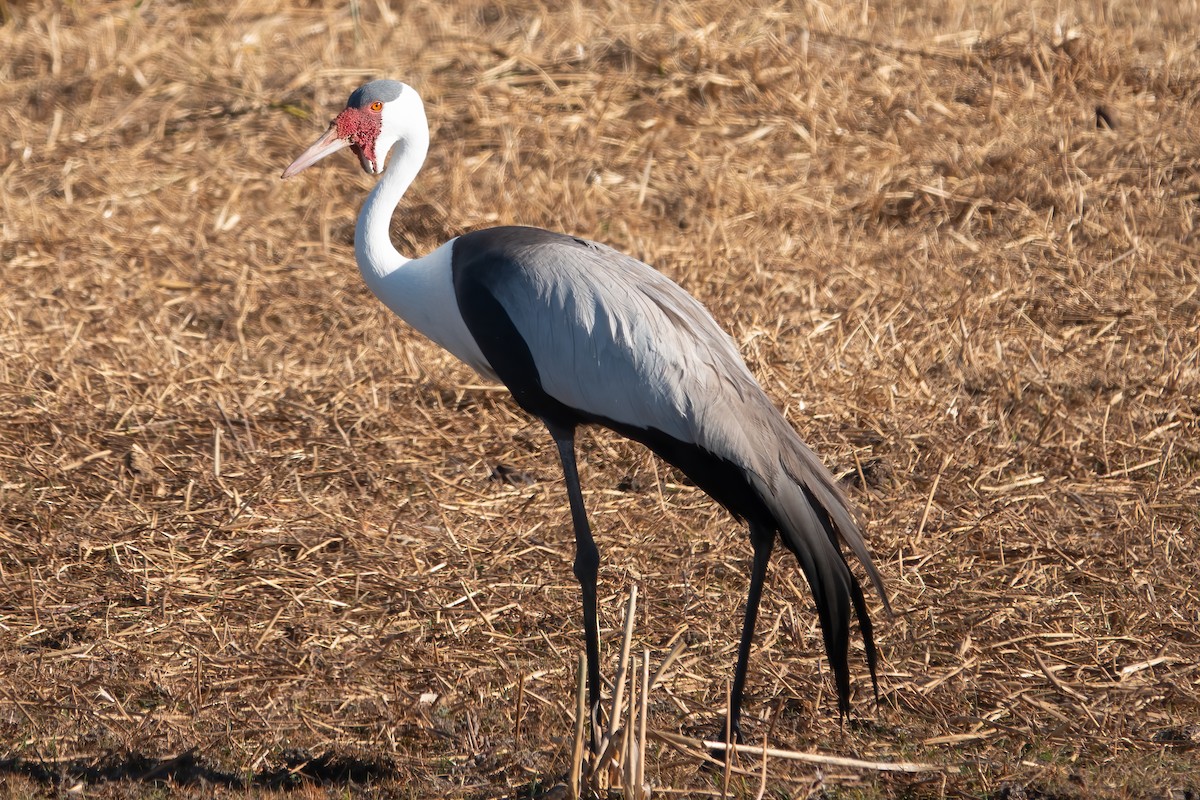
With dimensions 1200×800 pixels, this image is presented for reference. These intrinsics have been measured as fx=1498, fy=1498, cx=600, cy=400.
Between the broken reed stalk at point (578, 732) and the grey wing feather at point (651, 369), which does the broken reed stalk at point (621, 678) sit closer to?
the broken reed stalk at point (578, 732)

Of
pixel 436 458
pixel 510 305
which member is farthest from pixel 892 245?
pixel 510 305

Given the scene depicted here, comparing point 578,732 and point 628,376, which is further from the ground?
point 628,376

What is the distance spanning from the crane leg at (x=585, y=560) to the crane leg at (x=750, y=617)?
0.35m

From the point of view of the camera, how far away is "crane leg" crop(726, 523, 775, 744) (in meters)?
3.47

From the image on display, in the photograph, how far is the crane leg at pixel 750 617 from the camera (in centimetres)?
347

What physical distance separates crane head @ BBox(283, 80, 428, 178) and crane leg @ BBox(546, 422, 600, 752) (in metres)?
0.92

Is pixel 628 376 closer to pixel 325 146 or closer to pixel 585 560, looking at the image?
pixel 585 560

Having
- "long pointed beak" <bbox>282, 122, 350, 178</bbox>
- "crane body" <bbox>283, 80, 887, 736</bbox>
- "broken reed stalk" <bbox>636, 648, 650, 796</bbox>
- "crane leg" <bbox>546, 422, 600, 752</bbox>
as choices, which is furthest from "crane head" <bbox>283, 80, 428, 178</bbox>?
"broken reed stalk" <bbox>636, 648, 650, 796</bbox>

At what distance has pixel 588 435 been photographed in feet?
16.4

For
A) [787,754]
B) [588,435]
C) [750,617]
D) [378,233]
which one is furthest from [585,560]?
[588,435]

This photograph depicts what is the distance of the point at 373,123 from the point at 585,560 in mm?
1316

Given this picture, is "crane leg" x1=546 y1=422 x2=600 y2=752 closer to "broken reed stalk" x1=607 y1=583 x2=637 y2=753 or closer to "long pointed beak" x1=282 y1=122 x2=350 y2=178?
"broken reed stalk" x1=607 y1=583 x2=637 y2=753

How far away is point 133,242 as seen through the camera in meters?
6.46

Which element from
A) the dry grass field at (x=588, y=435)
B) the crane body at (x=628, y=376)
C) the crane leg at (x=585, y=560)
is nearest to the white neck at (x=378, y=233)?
the crane body at (x=628, y=376)
